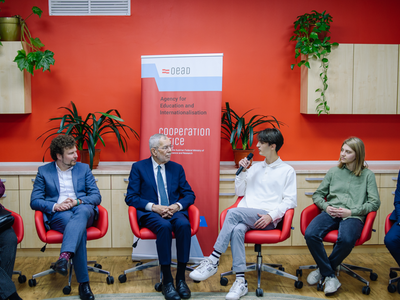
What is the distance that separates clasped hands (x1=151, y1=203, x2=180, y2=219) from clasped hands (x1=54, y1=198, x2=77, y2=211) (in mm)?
683

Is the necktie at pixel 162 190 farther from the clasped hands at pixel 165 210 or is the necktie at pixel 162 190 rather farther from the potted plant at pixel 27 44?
the potted plant at pixel 27 44

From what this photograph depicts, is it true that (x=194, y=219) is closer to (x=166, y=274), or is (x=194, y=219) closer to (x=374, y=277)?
(x=166, y=274)

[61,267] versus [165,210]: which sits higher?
[165,210]

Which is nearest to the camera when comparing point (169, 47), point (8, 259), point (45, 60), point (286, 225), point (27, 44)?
point (8, 259)

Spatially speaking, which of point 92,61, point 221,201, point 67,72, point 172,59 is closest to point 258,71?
point 172,59

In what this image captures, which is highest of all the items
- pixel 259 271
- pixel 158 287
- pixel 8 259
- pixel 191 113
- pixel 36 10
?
pixel 36 10

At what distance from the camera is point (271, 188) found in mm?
3285

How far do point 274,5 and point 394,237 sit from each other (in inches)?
114

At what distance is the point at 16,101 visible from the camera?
161 inches

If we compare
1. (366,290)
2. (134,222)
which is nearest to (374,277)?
(366,290)

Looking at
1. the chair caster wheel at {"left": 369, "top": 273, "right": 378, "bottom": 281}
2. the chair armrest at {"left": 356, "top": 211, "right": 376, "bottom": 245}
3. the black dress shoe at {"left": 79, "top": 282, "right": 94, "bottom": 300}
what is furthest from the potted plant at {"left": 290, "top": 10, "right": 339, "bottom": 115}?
the black dress shoe at {"left": 79, "top": 282, "right": 94, "bottom": 300}

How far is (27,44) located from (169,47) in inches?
62.1

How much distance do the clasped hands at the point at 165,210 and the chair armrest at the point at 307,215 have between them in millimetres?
1147

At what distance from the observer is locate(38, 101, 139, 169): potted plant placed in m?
3.88
